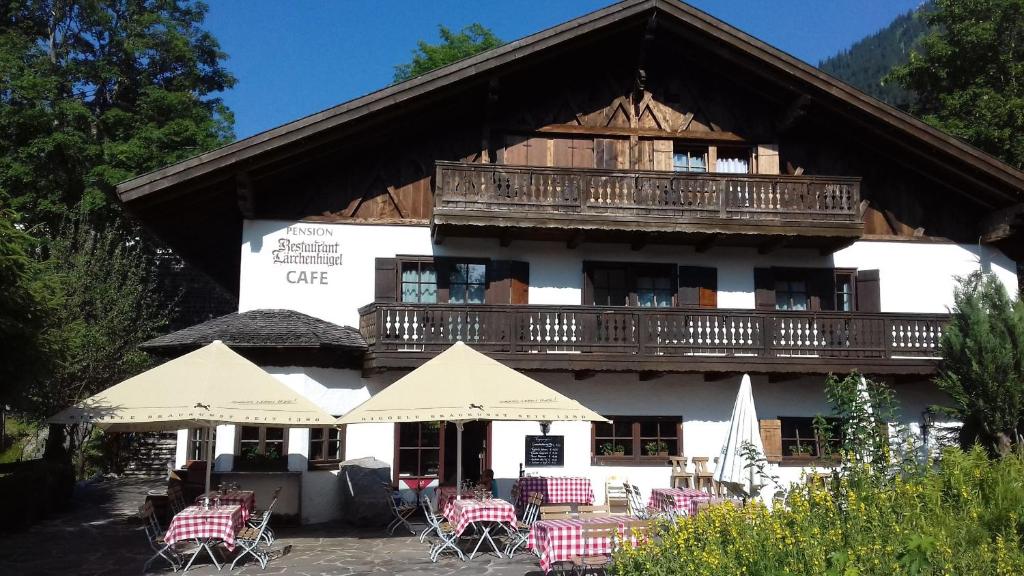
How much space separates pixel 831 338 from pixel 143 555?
12610mm

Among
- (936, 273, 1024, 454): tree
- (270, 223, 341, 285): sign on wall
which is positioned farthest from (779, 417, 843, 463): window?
(270, 223, 341, 285): sign on wall

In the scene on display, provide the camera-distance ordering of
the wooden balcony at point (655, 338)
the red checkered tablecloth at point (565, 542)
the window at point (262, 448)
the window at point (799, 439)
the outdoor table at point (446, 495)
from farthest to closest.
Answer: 1. the window at point (799, 439)
2. the wooden balcony at point (655, 338)
3. the window at point (262, 448)
4. the outdoor table at point (446, 495)
5. the red checkered tablecloth at point (565, 542)


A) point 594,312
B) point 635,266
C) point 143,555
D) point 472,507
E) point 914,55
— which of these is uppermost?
point 914,55

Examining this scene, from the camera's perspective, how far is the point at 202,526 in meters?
10.2

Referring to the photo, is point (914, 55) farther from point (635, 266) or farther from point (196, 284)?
point (196, 284)

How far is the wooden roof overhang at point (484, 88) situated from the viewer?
15727 mm

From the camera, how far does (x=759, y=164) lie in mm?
18156

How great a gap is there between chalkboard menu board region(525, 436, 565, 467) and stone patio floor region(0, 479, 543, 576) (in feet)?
11.8

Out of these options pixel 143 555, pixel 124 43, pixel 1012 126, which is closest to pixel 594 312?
pixel 143 555

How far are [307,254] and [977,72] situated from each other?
20.1 metres

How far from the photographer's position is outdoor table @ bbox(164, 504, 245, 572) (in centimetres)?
1008

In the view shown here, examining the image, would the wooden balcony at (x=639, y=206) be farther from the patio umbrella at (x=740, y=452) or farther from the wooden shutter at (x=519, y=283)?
the patio umbrella at (x=740, y=452)

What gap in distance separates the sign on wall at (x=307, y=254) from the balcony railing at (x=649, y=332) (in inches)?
49.6

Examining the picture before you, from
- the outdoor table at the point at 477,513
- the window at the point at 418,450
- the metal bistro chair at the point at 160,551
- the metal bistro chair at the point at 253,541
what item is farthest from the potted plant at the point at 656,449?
the metal bistro chair at the point at 160,551
